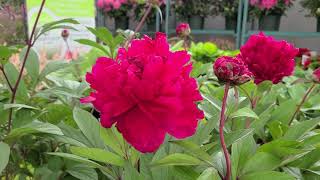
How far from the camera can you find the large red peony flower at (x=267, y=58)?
1.85ft

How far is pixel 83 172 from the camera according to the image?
448mm

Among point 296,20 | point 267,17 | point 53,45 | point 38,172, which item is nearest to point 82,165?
point 38,172

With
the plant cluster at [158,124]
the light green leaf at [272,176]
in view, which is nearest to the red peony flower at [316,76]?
the plant cluster at [158,124]

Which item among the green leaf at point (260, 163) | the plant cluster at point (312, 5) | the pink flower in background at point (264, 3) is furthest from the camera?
the pink flower in background at point (264, 3)

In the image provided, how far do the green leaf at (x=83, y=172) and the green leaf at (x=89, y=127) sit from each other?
1.3 inches

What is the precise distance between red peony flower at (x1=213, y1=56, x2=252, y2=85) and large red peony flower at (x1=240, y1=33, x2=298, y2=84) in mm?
217

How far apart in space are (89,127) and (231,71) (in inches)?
7.2

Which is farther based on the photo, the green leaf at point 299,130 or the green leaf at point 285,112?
the green leaf at point 285,112

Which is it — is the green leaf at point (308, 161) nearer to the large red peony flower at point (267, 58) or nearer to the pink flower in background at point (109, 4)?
the large red peony flower at point (267, 58)

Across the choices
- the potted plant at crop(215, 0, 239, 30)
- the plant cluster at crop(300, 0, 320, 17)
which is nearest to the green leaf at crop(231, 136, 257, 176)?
the plant cluster at crop(300, 0, 320, 17)

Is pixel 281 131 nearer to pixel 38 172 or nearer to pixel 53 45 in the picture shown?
pixel 38 172

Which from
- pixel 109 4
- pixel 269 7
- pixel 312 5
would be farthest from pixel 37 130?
pixel 109 4

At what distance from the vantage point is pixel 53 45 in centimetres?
149

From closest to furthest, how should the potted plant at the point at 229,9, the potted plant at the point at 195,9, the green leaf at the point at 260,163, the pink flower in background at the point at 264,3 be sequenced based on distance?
the green leaf at the point at 260,163, the pink flower in background at the point at 264,3, the potted plant at the point at 229,9, the potted plant at the point at 195,9
